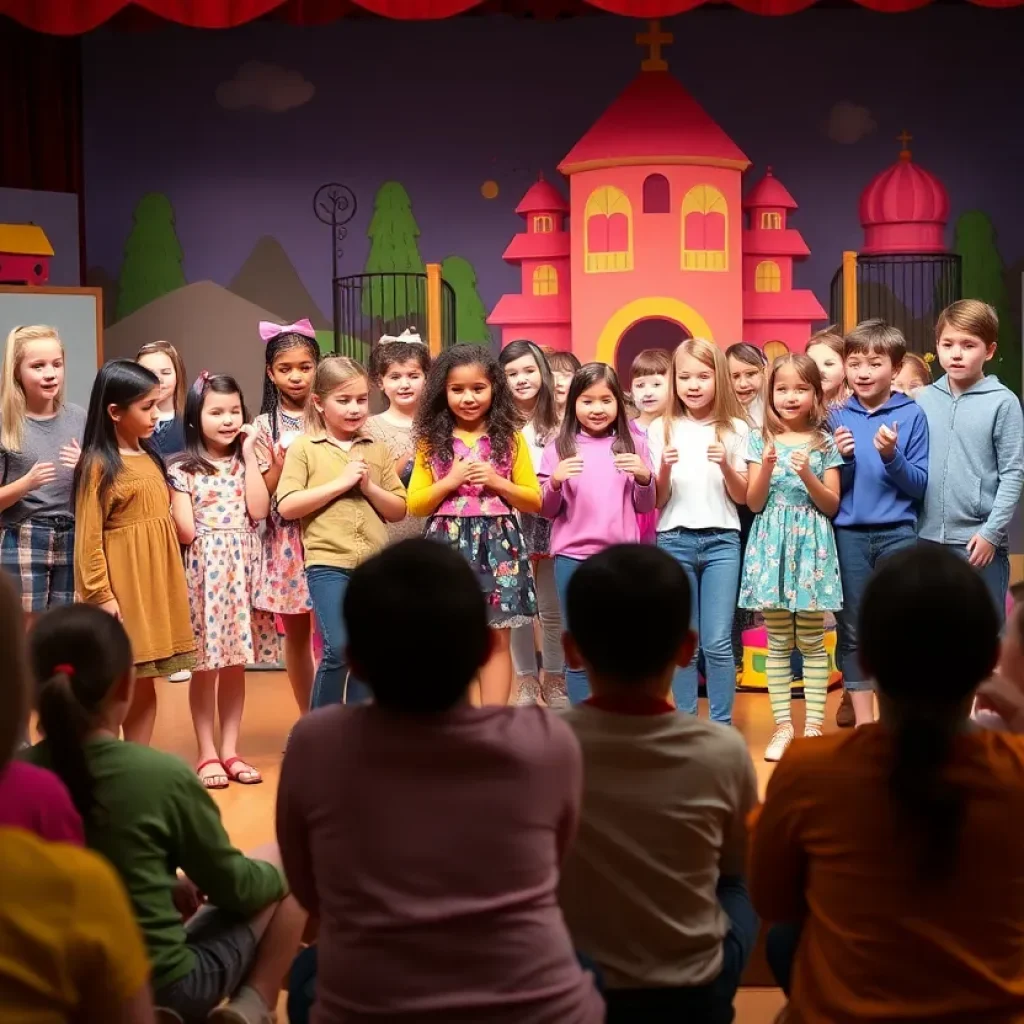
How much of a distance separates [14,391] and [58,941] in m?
3.27

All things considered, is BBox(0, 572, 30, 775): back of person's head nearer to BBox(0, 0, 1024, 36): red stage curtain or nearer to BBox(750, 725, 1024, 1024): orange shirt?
BBox(750, 725, 1024, 1024): orange shirt

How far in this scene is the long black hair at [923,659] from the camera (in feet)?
5.51

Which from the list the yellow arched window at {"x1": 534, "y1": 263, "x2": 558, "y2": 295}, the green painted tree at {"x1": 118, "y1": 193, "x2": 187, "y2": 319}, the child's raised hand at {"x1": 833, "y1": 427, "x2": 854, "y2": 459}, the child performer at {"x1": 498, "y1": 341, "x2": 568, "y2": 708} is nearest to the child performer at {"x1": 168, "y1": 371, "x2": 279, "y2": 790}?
the child performer at {"x1": 498, "y1": 341, "x2": 568, "y2": 708}

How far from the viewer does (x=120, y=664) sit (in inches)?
85.2

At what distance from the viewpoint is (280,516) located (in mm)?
4387

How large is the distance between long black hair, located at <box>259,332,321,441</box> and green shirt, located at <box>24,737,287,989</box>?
2550 mm

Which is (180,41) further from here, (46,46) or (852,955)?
(852,955)

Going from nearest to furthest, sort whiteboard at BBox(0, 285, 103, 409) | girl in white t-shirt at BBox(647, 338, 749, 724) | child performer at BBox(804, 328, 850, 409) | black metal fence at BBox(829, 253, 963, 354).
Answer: girl in white t-shirt at BBox(647, 338, 749, 724) → child performer at BBox(804, 328, 850, 409) → whiteboard at BBox(0, 285, 103, 409) → black metal fence at BBox(829, 253, 963, 354)

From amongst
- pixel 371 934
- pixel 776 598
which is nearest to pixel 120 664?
pixel 371 934

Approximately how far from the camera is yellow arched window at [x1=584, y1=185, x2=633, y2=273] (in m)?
7.93

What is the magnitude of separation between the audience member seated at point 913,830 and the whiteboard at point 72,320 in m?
6.00

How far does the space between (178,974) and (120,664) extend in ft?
1.54

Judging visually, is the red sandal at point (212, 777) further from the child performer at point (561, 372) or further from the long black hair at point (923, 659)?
the long black hair at point (923, 659)

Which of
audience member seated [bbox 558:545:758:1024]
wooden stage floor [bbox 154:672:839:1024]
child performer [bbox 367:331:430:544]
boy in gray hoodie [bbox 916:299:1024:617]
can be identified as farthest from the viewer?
child performer [bbox 367:331:430:544]
